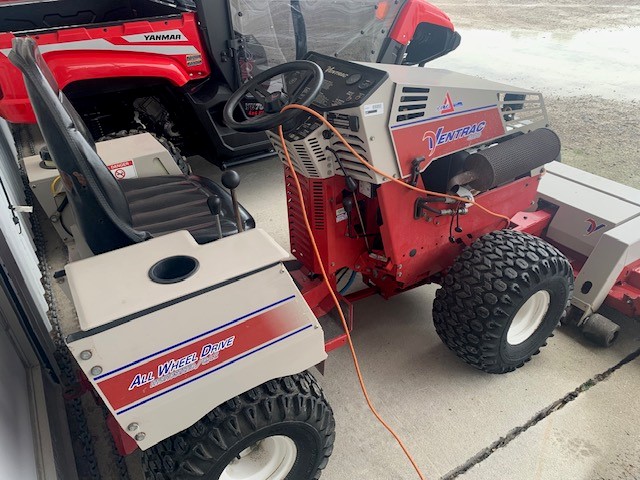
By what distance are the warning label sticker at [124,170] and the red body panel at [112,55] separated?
2.26 feet

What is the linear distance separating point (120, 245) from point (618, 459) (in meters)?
1.70

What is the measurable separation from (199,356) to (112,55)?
2.05m

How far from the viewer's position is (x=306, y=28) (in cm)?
296

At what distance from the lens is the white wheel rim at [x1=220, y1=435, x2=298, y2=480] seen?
1379 mm

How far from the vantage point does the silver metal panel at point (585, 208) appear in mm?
2031

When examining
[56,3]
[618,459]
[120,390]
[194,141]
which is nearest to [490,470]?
[618,459]

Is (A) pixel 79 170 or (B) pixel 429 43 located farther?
(B) pixel 429 43

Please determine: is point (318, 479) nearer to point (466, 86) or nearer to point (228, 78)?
point (466, 86)

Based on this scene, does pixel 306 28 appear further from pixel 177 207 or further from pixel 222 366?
pixel 222 366

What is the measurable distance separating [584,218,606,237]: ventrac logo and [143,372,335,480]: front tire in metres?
1.41

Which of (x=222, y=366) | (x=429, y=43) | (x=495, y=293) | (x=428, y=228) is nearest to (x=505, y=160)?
Result: (x=428, y=228)

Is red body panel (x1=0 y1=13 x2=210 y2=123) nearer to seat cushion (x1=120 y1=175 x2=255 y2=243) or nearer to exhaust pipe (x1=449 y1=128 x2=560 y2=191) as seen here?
seat cushion (x1=120 y1=175 x2=255 y2=243)

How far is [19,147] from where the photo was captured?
385 centimetres

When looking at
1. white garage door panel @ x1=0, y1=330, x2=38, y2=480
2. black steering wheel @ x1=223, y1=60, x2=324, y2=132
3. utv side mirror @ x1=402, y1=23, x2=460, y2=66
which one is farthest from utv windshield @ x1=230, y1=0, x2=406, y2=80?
white garage door panel @ x1=0, y1=330, x2=38, y2=480
